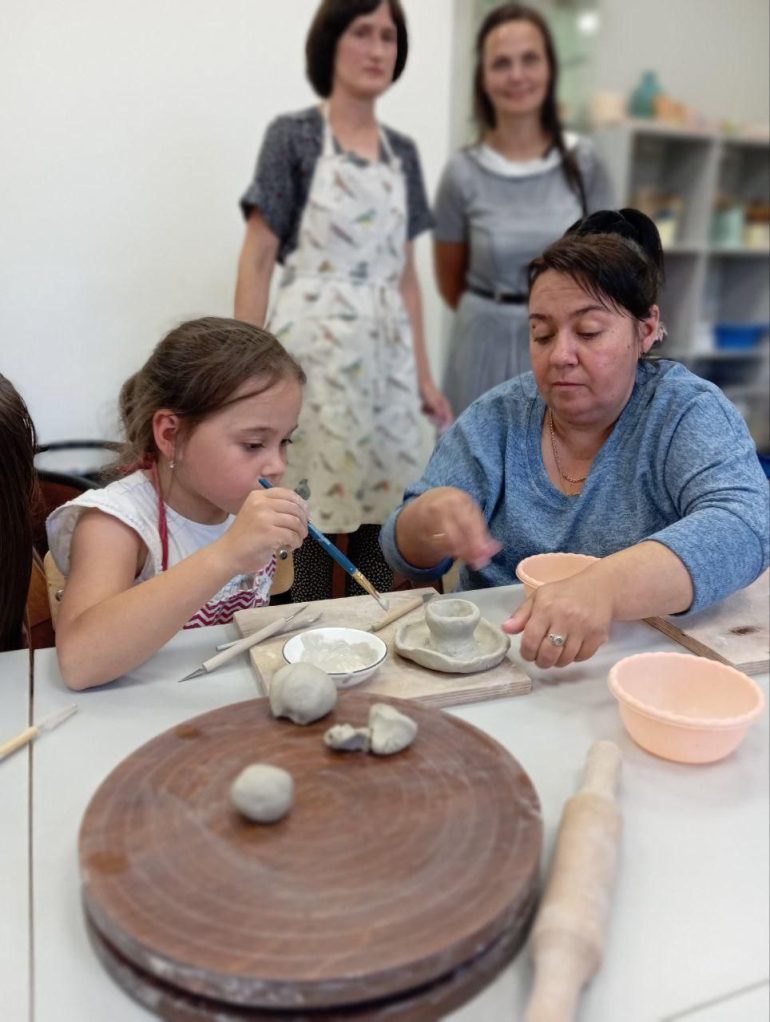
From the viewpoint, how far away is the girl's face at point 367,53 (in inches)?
74.8

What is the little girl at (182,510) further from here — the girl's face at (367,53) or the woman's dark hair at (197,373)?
the girl's face at (367,53)

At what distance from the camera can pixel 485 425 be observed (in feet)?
4.33

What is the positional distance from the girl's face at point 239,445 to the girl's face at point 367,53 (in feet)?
3.68

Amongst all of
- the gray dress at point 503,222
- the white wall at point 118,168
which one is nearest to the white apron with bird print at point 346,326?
the gray dress at point 503,222

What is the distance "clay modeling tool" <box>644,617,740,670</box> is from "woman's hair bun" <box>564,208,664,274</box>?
0.52m

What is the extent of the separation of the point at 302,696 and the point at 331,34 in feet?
5.69

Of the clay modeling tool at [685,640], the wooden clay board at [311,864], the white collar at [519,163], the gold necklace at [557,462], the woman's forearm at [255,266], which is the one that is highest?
the white collar at [519,163]

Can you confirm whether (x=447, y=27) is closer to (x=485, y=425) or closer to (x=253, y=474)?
(x=485, y=425)

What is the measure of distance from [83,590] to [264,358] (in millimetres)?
402

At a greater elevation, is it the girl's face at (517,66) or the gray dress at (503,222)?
the girl's face at (517,66)

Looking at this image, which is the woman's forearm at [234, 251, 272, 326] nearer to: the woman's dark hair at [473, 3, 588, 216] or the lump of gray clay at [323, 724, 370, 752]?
the woman's dark hair at [473, 3, 588, 216]

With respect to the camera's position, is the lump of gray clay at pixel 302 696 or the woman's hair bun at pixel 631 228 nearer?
the lump of gray clay at pixel 302 696

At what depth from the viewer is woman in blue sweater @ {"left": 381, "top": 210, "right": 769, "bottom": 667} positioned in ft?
3.25

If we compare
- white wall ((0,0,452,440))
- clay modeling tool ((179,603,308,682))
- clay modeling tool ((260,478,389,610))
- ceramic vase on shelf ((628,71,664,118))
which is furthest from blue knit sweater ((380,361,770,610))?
ceramic vase on shelf ((628,71,664,118))
